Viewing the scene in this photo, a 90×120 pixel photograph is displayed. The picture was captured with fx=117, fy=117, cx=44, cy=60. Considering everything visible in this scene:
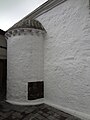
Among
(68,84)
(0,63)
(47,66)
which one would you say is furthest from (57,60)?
(0,63)

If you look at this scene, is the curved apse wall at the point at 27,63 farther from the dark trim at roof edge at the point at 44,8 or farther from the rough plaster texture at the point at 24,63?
the dark trim at roof edge at the point at 44,8

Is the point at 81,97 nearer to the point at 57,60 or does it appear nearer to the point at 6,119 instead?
the point at 57,60

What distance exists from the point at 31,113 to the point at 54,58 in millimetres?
2511

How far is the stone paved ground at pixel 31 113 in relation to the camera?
4.16 metres

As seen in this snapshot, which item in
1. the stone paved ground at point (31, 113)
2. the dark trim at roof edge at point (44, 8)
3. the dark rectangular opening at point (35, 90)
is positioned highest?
the dark trim at roof edge at point (44, 8)

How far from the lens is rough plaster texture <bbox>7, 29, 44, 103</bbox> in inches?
223

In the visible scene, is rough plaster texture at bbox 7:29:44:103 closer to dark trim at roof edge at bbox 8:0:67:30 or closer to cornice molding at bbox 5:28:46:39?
cornice molding at bbox 5:28:46:39

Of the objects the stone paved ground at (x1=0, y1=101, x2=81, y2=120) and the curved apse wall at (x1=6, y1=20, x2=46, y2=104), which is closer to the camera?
the stone paved ground at (x1=0, y1=101, x2=81, y2=120)

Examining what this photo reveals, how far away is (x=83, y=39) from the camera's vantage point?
4309 mm

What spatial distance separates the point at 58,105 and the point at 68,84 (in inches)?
43.4

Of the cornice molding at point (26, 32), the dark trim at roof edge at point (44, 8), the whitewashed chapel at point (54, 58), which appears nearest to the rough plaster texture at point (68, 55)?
the whitewashed chapel at point (54, 58)

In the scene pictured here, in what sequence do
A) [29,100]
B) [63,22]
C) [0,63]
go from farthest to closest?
[0,63] < [29,100] < [63,22]

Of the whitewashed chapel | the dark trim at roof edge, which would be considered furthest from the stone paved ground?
the dark trim at roof edge

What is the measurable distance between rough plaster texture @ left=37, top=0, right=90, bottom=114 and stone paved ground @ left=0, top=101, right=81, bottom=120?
1.62ft
